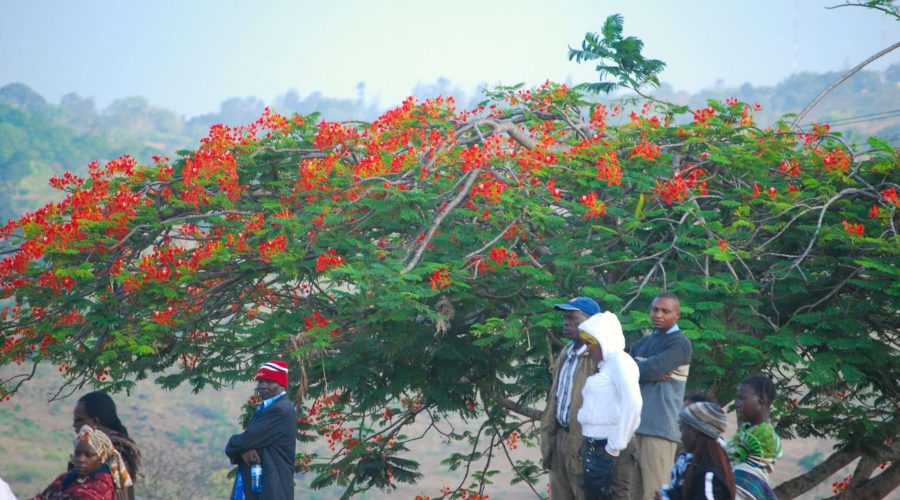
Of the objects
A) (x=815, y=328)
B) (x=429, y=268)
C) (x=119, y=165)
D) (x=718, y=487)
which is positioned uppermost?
(x=119, y=165)

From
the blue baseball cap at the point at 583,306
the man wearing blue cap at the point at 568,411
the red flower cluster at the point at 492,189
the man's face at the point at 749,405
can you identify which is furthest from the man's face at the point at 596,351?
the red flower cluster at the point at 492,189

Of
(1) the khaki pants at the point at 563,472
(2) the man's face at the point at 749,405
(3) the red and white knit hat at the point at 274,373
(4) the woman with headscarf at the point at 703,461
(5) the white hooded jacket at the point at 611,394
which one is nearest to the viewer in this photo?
(4) the woman with headscarf at the point at 703,461

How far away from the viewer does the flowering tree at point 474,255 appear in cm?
907

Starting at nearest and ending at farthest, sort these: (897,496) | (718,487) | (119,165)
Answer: (718,487) < (119,165) < (897,496)

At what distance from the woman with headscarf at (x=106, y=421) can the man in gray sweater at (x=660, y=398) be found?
317cm

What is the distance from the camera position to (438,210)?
9.98 meters

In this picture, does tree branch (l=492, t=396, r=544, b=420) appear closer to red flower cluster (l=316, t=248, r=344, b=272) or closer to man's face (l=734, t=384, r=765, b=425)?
red flower cluster (l=316, t=248, r=344, b=272)

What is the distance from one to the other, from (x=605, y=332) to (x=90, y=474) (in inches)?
125

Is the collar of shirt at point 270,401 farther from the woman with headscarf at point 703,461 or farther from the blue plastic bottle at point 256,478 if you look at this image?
the woman with headscarf at point 703,461

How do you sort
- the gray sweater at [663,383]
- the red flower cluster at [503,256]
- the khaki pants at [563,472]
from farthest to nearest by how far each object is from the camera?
the red flower cluster at [503,256] → the khaki pants at [563,472] → the gray sweater at [663,383]

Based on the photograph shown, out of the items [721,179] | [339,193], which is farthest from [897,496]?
[339,193]

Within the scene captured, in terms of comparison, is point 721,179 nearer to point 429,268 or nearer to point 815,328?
point 815,328

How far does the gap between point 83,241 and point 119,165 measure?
1.09 m

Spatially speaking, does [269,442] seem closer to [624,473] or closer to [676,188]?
[624,473]
